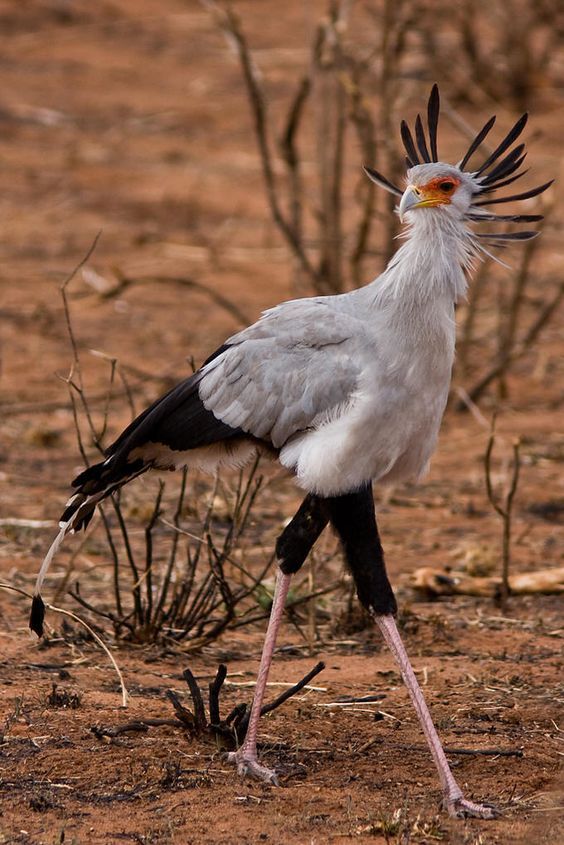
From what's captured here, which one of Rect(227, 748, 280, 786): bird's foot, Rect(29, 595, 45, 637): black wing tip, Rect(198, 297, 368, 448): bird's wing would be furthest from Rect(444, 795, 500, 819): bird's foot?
Rect(29, 595, 45, 637): black wing tip

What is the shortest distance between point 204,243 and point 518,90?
5.65 metres

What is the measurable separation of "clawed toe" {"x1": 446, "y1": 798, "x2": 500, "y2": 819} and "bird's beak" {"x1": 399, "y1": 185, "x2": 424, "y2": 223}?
179 cm

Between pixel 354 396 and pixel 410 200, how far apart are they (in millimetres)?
648

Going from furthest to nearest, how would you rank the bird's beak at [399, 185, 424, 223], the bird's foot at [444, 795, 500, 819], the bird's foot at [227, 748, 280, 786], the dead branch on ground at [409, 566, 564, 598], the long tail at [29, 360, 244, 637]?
the dead branch on ground at [409, 566, 564, 598]
the long tail at [29, 360, 244, 637]
the bird's beak at [399, 185, 424, 223]
the bird's foot at [227, 748, 280, 786]
the bird's foot at [444, 795, 500, 819]

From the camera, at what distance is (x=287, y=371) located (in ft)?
14.0


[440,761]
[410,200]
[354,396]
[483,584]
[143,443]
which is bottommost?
[440,761]

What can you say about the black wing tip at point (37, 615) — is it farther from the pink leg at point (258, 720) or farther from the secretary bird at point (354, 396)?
the pink leg at point (258, 720)

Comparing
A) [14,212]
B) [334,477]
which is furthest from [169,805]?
[14,212]

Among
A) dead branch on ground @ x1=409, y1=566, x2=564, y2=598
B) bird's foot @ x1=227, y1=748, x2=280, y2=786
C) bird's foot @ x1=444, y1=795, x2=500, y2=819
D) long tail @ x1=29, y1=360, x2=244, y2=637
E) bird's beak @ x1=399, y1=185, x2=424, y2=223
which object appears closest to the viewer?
bird's foot @ x1=444, y1=795, x2=500, y2=819

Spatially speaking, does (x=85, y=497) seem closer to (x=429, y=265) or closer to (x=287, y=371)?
(x=287, y=371)

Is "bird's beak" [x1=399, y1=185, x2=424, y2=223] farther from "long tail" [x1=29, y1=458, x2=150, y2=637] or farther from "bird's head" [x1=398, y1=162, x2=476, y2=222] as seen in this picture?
"long tail" [x1=29, y1=458, x2=150, y2=637]

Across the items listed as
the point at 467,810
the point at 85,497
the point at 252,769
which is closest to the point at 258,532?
the point at 85,497

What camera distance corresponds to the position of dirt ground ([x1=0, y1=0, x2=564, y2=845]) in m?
3.93

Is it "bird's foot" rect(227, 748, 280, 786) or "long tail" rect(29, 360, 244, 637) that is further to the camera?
"long tail" rect(29, 360, 244, 637)
